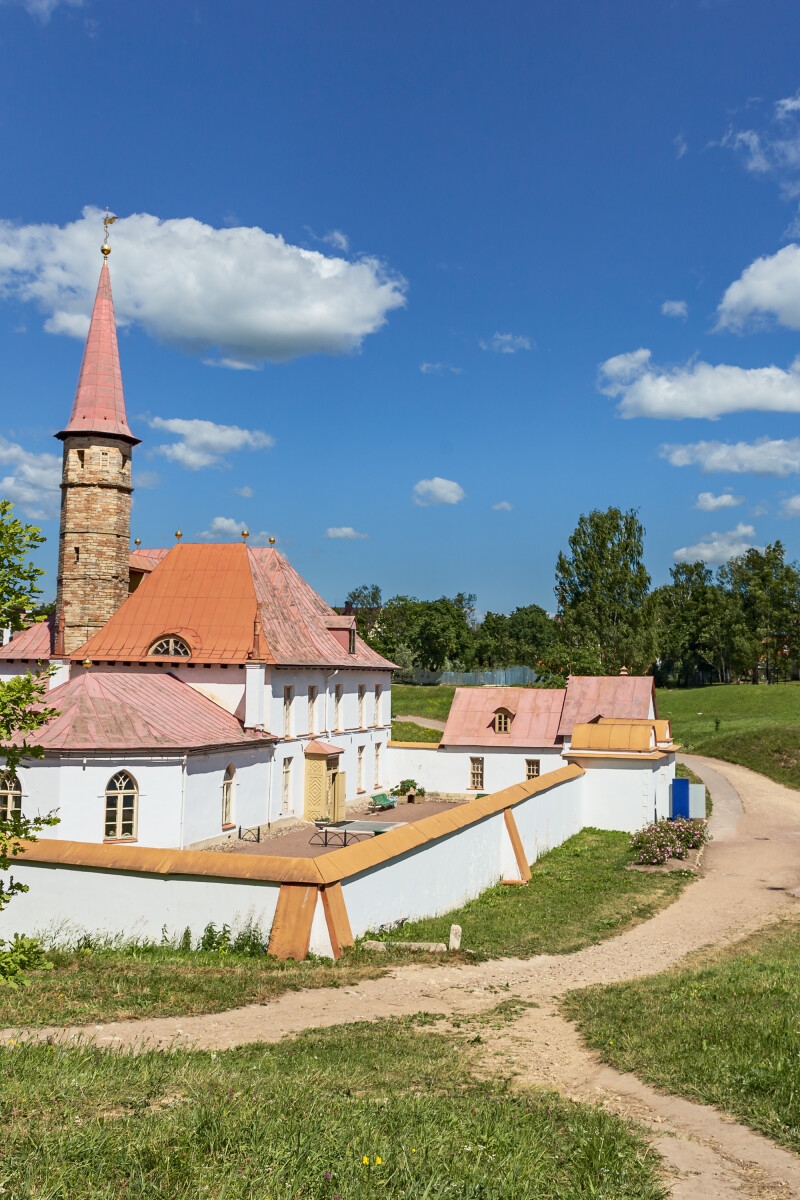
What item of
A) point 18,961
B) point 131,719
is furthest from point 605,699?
point 18,961

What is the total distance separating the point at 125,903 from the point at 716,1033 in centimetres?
962

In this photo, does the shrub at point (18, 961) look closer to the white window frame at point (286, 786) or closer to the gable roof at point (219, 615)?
the gable roof at point (219, 615)

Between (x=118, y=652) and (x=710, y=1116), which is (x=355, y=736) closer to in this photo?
(x=118, y=652)

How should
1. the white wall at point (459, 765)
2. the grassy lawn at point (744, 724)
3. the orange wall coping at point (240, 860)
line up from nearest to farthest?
the orange wall coping at point (240, 860) → the white wall at point (459, 765) → the grassy lawn at point (744, 724)

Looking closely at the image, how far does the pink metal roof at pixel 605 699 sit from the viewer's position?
36000mm

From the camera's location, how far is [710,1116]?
728 cm

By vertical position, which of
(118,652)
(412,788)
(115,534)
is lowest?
(412,788)

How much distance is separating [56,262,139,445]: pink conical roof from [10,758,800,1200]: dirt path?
80.7ft

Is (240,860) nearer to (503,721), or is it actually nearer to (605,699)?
(503,721)

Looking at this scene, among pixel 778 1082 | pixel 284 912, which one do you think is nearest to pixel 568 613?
pixel 284 912

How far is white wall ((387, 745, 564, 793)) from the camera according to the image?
36031 millimetres

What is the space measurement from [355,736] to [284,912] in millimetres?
22112

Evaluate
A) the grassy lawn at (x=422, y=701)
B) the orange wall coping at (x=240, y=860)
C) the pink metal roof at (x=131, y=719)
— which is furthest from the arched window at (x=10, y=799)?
the grassy lawn at (x=422, y=701)

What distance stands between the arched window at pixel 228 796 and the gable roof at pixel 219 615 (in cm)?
381
